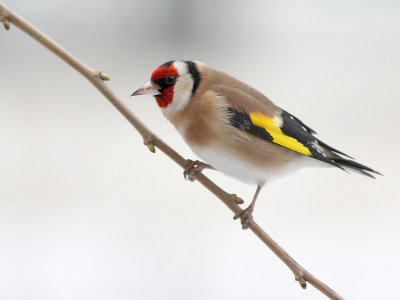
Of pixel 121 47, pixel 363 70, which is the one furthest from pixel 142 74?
pixel 363 70

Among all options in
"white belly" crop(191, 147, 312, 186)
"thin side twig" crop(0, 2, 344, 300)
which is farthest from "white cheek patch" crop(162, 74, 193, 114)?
"thin side twig" crop(0, 2, 344, 300)

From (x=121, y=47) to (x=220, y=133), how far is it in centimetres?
354

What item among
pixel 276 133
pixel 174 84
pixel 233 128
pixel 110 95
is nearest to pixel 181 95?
pixel 174 84

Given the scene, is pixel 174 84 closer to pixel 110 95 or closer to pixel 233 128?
pixel 233 128

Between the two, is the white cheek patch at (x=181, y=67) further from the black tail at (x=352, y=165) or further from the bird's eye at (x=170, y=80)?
the black tail at (x=352, y=165)

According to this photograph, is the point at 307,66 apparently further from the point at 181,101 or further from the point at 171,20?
the point at 181,101

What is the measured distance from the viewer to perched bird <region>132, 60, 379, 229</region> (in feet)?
5.41

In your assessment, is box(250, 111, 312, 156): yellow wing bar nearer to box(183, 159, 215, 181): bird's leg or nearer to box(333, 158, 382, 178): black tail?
box(333, 158, 382, 178): black tail

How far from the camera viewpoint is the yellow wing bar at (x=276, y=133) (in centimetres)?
171

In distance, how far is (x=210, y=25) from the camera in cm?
505

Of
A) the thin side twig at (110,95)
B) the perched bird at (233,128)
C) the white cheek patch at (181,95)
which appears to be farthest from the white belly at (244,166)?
the thin side twig at (110,95)

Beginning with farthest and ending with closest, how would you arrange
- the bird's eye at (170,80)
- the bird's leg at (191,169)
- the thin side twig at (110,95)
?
1. the bird's eye at (170,80)
2. the bird's leg at (191,169)
3. the thin side twig at (110,95)

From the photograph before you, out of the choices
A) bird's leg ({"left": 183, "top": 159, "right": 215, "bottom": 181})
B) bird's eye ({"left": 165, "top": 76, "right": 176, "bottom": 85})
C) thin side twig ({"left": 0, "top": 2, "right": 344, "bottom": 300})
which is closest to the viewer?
thin side twig ({"left": 0, "top": 2, "right": 344, "bottom": 300})

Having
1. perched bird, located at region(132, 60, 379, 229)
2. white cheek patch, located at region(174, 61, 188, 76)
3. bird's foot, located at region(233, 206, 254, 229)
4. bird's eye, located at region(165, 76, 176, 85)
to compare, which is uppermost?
white cheek patch, located at region(174, 61, 188, 76)
